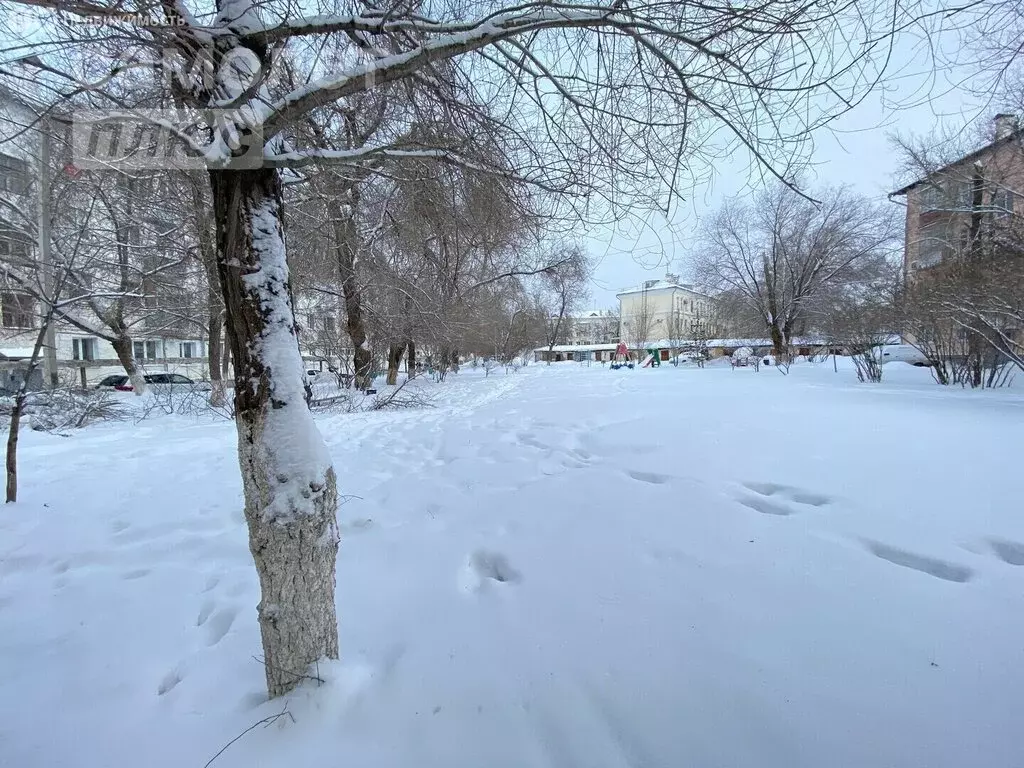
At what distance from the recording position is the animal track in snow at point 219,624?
6.63ft

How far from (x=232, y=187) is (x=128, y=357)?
16.2m

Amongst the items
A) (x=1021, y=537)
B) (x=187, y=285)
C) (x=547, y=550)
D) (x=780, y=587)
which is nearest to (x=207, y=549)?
(x=547, y=550)

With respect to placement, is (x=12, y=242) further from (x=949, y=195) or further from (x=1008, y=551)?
(x=949, y=195)

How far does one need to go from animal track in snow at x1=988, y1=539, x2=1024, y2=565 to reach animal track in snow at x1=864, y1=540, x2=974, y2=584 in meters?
0.28

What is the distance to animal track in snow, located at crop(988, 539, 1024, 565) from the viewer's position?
213cm

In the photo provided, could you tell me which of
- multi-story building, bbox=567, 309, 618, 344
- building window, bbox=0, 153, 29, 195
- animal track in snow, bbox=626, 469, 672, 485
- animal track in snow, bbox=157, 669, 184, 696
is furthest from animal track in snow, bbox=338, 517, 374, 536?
multi-story building, bbox=567, 309, 618, 344

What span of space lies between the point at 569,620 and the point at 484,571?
0.67 meters

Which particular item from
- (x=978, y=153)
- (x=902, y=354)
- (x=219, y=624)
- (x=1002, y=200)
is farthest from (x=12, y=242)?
(x=902, y=354)

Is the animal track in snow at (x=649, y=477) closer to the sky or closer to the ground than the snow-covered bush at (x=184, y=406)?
closer to the sky

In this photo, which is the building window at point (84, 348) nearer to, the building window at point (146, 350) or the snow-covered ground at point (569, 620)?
the building window at point (146, 350)

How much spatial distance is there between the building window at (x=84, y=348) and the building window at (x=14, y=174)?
26.7 metres

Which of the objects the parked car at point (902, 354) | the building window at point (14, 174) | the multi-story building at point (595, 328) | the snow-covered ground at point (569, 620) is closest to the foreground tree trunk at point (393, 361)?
the building window at point (14, 174)

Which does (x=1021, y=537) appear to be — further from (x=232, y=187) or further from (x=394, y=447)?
(x=394, y=447)

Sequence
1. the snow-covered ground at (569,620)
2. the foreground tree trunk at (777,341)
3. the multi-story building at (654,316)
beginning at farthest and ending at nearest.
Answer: the multi-story building at (654,316) → the foreground tree trunk at (777,341) → the snow-covered ground at (569,620)
